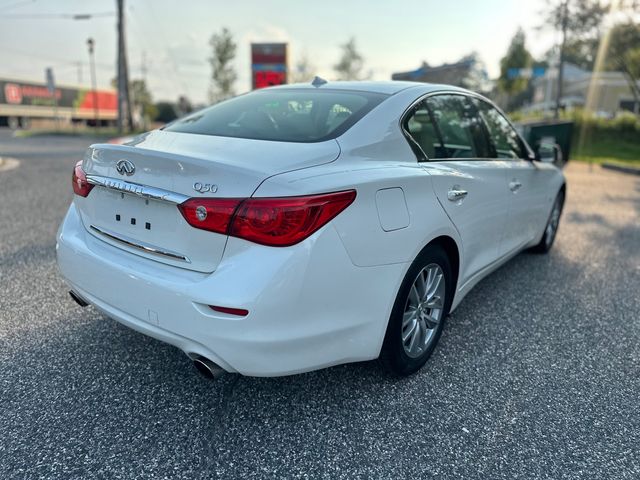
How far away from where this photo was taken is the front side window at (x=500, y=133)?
12.2 feet

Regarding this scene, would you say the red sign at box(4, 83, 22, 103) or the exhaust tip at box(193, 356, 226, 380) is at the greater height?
the red sign at box(4, 83, 22, 103)

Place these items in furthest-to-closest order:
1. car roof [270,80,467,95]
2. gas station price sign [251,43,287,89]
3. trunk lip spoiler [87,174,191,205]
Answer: gas station price sign [251,43,287,89] < car roof [270,80,467,95] < trunk lip spoiler [87,174,191,205]

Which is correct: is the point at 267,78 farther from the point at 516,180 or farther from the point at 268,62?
the point at 516,180

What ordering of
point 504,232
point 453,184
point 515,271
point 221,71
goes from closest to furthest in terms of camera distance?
point 453,184 → point 504,232 → point 515,271 → point 221,71

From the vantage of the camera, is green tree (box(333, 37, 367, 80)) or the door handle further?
green tree (box(333, 37, 367, 80))

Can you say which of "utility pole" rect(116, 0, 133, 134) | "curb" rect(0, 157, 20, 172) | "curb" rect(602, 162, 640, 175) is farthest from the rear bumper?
"utility pole" rect(116, 0, 133, 134)

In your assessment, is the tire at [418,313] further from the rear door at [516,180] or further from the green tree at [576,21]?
the green tree at [576,21]

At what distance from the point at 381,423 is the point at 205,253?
113 centimetres

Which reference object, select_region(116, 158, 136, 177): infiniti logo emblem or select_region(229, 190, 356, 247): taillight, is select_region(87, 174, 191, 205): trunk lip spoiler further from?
select_region(229, 190, 356, 247): taillight

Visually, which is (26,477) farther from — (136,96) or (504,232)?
(136,96)

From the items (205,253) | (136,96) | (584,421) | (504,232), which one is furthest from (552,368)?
(136,96)

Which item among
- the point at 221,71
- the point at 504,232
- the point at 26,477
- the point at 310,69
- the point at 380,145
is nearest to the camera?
the point at 26,477

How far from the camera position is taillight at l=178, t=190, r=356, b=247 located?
1.92m

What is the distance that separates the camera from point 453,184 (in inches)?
109
